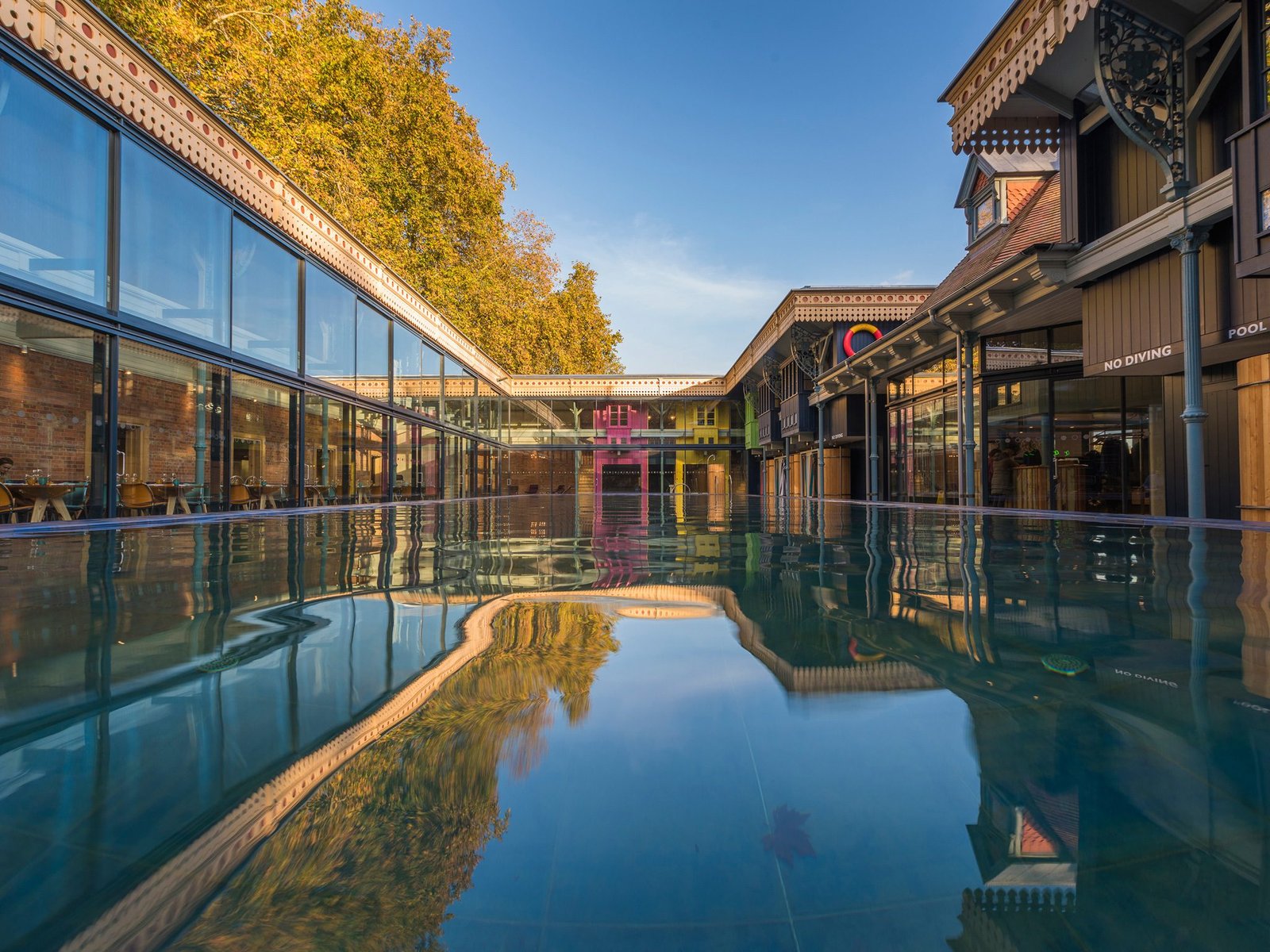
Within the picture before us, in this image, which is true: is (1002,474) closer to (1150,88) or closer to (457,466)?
(1150,88)

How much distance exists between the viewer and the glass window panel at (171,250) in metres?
7.62

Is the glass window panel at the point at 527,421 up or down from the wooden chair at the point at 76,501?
up

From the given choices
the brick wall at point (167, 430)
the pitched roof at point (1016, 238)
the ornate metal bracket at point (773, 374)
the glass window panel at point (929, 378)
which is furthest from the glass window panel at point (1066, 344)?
the brick wall at point (167, 430)

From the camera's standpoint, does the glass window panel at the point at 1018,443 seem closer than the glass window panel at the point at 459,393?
Yes

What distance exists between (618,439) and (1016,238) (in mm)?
21803

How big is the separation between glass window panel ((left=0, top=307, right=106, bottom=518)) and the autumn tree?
7153 mm

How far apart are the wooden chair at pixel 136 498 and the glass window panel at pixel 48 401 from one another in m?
0.49

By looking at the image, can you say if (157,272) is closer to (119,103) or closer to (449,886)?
(119,103)

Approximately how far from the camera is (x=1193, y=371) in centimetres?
662

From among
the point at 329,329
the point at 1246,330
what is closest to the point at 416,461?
the point at 329,329

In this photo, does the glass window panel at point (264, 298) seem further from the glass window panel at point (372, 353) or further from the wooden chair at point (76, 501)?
the wooden chair at point (76, 501)

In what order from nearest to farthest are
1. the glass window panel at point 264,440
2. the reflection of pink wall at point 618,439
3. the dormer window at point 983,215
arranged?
the glass window panel at point 264,440 < the dormer window at point 983,215 < the reflection of pink wall at point 618,439

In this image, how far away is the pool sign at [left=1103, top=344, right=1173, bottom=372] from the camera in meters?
7.45

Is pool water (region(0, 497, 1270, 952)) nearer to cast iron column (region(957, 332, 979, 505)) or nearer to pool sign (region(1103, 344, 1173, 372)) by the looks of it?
pool sign (region(1103, 344, 1173, 372))
